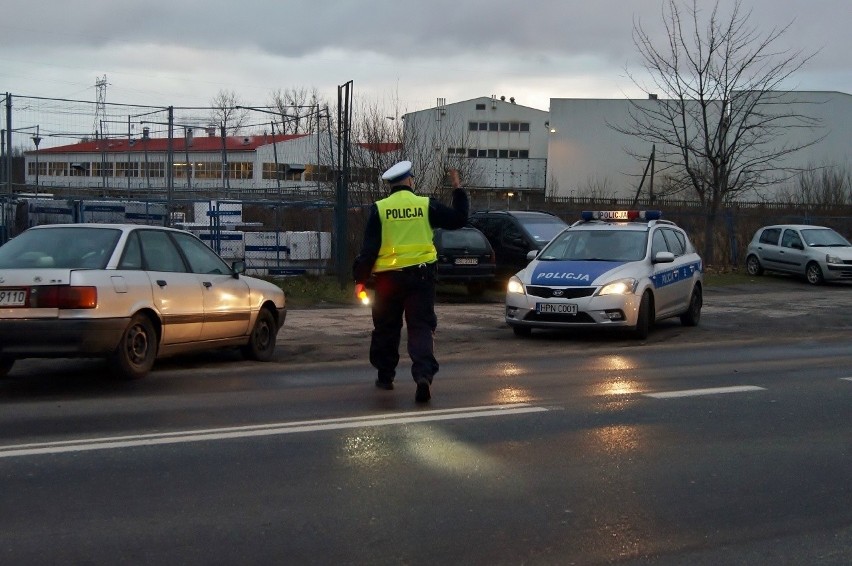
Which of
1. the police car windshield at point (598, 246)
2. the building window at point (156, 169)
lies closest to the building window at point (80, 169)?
the building window at point (156, 169)

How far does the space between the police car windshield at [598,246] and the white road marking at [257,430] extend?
662 centimetres

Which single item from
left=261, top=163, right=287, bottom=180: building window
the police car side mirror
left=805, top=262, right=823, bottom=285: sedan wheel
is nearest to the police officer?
the police car side mirror

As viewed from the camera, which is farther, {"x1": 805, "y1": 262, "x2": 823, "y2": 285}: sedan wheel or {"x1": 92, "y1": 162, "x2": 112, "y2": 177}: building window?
{"x1": 92, "y1": 162, "x2": 112, "y2": 177}: building window

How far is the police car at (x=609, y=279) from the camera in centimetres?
1351

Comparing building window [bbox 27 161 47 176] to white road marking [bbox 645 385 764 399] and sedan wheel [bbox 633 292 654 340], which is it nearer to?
sedan wheel [bbox 633 292 654 340]

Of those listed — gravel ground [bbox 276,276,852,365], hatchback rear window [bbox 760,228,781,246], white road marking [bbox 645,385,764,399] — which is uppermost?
hatchback rear window [bbox 760,228,781,246]

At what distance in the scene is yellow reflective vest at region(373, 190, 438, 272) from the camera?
812 centimetres

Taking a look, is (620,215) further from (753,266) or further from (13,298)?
(753,266)

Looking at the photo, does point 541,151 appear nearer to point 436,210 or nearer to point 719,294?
point 719,294

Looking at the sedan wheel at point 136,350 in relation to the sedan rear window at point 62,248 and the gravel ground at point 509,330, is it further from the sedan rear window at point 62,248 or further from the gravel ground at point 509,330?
the gravel ground at point 509,330

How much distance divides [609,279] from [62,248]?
7.09 meters

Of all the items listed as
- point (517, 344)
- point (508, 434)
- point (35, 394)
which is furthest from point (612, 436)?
point (517, 344)

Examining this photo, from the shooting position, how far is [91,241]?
9.43 metres

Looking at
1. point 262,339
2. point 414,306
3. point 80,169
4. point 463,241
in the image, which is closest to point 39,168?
point 80,169
